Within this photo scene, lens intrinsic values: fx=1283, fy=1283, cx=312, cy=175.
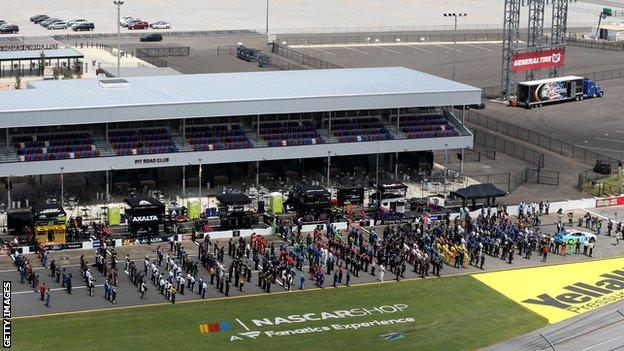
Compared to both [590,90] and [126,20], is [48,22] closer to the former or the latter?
[126,20]

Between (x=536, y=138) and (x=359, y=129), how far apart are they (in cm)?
2197

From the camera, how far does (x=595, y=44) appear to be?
16775cm

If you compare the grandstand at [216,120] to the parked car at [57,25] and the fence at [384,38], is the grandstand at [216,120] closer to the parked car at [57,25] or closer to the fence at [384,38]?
the fence at [384,38]

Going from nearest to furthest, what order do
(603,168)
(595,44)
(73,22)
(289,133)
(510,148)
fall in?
(289,133), (603,168), (510,148), (73,22), (595,44)

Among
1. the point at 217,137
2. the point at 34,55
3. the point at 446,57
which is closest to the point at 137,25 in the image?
the point at 34,55

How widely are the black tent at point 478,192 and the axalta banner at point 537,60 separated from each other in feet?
143

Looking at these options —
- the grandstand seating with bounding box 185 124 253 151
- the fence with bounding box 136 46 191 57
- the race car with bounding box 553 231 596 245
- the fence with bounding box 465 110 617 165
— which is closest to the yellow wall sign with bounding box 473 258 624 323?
the race car with bounding box 553 231 596 245

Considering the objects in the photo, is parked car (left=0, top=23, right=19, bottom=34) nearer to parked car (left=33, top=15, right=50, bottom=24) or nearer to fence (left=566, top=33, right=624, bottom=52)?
parked car (left=33, top=15, right=50, bottom=24)

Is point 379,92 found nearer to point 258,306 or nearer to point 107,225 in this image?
point 107,225

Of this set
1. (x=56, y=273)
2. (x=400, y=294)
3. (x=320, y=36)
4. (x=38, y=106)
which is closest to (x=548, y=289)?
(x=400, y=294)

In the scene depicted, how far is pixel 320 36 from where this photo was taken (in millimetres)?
168250

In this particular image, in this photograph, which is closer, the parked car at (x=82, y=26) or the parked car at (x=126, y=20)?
the parked car at (x=82, y=26)

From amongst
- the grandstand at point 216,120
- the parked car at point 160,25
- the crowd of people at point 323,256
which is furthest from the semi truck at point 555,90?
the parked car at point 160,25

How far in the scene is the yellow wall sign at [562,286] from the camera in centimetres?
6981
